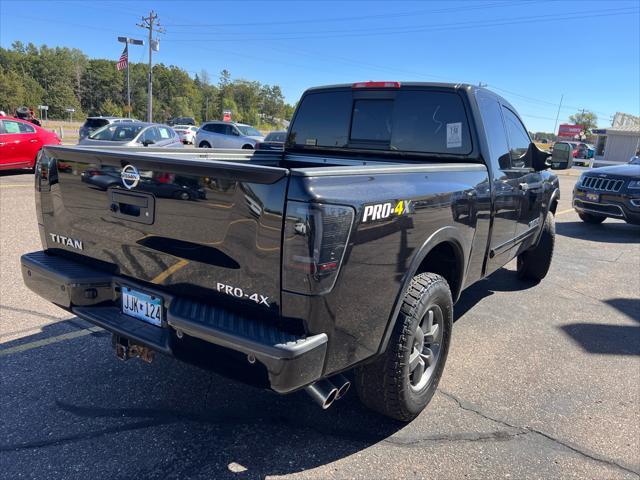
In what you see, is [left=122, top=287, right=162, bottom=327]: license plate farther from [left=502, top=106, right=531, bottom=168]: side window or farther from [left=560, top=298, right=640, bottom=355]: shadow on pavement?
[left=560, top=298, right=640, bottom=355]: shadow on pavement

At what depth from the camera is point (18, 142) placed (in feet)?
40.9

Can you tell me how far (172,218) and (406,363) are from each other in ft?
4.71

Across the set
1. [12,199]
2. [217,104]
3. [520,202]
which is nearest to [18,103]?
[217,104]

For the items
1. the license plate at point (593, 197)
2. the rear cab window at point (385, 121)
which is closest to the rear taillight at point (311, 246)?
the rear cab window at point (385, 121)

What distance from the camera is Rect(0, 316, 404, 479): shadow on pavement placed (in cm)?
240

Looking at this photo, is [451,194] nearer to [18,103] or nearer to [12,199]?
[12,199]

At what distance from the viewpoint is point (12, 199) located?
9117 mm

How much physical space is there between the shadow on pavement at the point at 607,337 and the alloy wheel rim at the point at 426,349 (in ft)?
6.12

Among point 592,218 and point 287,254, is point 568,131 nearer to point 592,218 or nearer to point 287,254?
point 592,218

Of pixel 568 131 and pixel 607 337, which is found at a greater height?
pixel 568 131

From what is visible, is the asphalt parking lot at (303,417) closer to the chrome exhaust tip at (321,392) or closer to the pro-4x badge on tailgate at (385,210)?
the chrome exhaust tip at (321,392)

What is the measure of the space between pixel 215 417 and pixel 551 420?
82.2 inches

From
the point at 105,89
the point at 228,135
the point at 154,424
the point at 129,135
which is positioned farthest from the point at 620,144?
the point at 105,89

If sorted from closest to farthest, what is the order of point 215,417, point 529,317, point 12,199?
point 215,417
point 529,317
point 12,199
